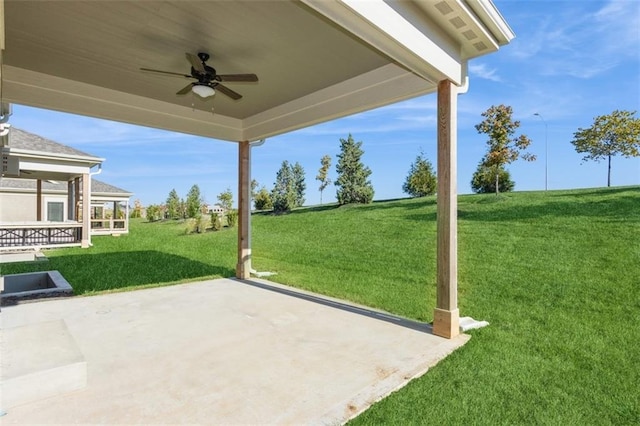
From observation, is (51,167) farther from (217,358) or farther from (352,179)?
(352,179)

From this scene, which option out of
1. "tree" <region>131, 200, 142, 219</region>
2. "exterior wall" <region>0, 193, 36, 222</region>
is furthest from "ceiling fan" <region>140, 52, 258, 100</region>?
"tree" <region>131, 200, 142, 219</region>

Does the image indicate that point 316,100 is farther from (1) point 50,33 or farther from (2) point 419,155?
(2) point 419,155

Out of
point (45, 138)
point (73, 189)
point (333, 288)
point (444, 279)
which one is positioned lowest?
point (333, 288)

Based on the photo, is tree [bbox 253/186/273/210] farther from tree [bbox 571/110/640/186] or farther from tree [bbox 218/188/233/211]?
tree [bbox 571/110/640/186]

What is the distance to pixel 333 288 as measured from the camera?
247 inches

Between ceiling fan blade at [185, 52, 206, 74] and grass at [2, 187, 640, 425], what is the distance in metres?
3.67

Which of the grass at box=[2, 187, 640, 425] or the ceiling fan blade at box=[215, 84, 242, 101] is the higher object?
the ceiling fan blade at box=[215, 84, 242, 101]

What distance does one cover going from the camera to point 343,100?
16.5ft

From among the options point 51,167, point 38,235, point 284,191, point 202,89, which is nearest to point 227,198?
point 284,191

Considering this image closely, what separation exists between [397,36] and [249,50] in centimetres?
188

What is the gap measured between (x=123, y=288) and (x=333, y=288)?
375 centimetres

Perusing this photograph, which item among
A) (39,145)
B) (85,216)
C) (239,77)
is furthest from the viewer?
(39,145)

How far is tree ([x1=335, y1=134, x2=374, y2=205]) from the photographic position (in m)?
21.2

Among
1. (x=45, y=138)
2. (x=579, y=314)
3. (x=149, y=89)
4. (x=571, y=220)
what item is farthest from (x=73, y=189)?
(x=571, y=220)
